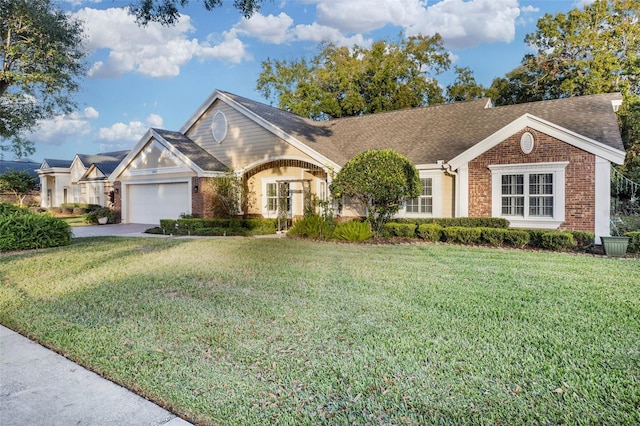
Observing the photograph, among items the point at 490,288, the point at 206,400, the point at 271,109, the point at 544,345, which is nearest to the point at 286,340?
the point at 206,400

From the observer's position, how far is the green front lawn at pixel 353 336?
3025mm

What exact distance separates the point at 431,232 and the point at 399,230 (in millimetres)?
1135

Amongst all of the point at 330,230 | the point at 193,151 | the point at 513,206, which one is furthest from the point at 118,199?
the point at 513,206

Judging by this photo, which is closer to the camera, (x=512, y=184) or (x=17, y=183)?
(x=512, y=184)

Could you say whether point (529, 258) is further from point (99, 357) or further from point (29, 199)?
point (29, 199)

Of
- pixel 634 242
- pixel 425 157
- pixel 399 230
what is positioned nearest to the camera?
pixel 634 242

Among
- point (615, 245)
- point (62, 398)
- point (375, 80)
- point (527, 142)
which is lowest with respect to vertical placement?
point (62, 398)

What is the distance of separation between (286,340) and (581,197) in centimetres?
1171

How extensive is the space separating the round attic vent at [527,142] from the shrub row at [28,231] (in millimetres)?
14910

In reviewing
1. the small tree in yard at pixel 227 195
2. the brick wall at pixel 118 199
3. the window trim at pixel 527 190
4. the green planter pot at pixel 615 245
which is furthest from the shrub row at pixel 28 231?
the green planter pot at pixel 615 245

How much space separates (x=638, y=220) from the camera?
1327 centimetres

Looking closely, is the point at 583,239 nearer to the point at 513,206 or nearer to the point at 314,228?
the point at 513,206

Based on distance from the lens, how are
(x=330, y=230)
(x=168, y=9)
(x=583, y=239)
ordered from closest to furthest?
(x=168, y=9) → (x=583, y=239) → (x=330, y=230)

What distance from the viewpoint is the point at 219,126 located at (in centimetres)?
1962
